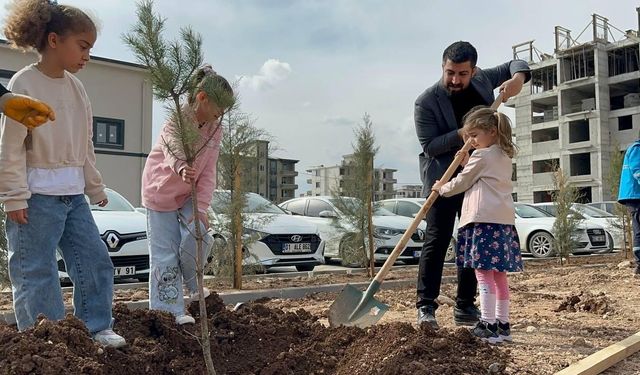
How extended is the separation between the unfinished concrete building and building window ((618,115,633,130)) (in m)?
0.06

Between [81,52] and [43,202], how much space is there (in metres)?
0.76

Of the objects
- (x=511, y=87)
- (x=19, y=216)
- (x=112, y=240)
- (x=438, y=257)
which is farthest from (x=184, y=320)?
(x=112, y=240)

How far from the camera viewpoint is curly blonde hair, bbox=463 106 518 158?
3.81 m

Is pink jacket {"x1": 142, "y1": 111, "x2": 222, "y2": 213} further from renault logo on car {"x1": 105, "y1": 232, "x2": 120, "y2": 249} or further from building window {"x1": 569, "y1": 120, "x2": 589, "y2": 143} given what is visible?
building window {"x1": 569, "y1": 120, "x2": 589, "y2": 143}

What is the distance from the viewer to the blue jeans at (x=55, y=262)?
111 inches

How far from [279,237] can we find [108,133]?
15917 mm

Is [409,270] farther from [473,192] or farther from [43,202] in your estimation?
[43,202]

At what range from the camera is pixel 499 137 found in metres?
3.85

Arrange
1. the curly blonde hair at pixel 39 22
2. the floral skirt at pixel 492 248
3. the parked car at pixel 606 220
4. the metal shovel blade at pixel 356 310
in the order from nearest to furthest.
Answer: the curly blonde hair at pixel 39 22, the floral skirt at pixel 492 248, the metal shovel blade at pixel 356 310, the parked car at pixel 606 220

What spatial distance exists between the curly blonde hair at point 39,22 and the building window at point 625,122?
49.8 m

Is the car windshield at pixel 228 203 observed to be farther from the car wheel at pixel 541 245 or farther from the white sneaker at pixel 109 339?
the car wheel at pixel 541 245

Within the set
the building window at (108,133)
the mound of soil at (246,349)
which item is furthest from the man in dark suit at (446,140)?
the building window at (108,133)

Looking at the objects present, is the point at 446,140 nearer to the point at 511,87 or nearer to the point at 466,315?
the point at 511,87

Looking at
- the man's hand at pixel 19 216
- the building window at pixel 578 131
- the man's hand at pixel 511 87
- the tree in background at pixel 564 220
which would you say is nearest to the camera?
the man's hand at pixel 19 216
